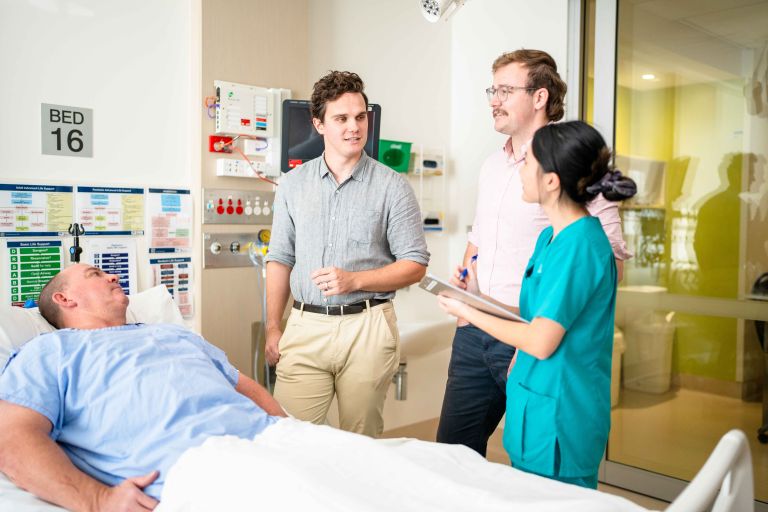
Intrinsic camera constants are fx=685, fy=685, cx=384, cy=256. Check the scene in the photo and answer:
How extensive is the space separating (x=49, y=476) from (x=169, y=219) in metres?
1.37

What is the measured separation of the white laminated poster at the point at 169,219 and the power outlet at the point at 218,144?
0.20 m

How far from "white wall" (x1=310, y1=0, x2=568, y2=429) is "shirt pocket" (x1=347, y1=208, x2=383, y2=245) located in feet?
4.23

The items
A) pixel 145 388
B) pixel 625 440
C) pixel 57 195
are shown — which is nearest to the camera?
pixel 145 388

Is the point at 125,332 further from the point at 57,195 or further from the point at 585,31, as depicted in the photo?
the point at 585,31

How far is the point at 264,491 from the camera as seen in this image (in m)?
1.29

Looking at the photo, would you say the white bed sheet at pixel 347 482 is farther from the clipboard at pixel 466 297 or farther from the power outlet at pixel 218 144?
the power outlet at pixel 218 144

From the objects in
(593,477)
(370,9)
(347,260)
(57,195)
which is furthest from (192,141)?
(593,477)

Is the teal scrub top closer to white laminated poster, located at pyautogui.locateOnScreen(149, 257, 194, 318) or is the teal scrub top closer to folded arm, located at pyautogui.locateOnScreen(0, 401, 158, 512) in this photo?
folded arm, located at pyautogui.locateOnScreen(0, 401, 158, 512)

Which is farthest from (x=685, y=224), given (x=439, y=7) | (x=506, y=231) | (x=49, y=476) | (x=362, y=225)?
(x=49, y=476)

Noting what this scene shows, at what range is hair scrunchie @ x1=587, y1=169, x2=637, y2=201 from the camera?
146 centimetres

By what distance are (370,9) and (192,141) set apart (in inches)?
49.7

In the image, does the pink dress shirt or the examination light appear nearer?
the pink dress shirt

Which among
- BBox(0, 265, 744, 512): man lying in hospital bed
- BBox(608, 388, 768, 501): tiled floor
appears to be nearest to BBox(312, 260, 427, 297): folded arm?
BBox(0, 265, 744, 512): man lying in hospital bed

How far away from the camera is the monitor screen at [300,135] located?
9.13 feet
